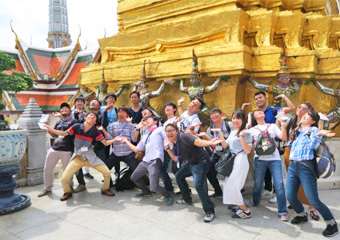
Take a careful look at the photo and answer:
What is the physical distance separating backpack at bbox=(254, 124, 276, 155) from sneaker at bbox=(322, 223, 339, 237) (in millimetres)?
1089

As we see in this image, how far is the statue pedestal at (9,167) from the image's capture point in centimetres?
425

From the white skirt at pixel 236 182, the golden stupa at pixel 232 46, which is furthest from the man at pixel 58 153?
the white skirt at pixel 236 182

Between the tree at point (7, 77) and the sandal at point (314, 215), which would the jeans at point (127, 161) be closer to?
the sandal at point (314, 215)

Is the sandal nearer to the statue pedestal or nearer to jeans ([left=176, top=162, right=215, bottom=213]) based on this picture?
jeans ([left=176, top=162, right=215, bottom=213])

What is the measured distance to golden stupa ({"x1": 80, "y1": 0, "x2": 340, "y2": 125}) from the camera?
19.0 feet

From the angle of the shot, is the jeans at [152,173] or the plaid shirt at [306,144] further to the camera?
the jeans at [152,173]

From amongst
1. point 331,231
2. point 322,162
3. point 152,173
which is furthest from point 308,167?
point 152,173

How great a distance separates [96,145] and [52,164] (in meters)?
0.90

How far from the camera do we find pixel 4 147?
4.26 metres

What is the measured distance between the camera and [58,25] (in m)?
45.7

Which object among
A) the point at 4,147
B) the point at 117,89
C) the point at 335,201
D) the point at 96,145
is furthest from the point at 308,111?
the point at 117,89

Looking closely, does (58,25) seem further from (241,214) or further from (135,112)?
(241,214)

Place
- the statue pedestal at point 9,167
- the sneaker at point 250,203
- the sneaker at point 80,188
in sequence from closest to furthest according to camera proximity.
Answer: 1. the statue pedestal at point 9,167
2. the sneaker at point 250,203
3. the sneaker at point 80,188

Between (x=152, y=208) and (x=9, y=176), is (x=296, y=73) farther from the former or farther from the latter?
(x=9, y=176)
